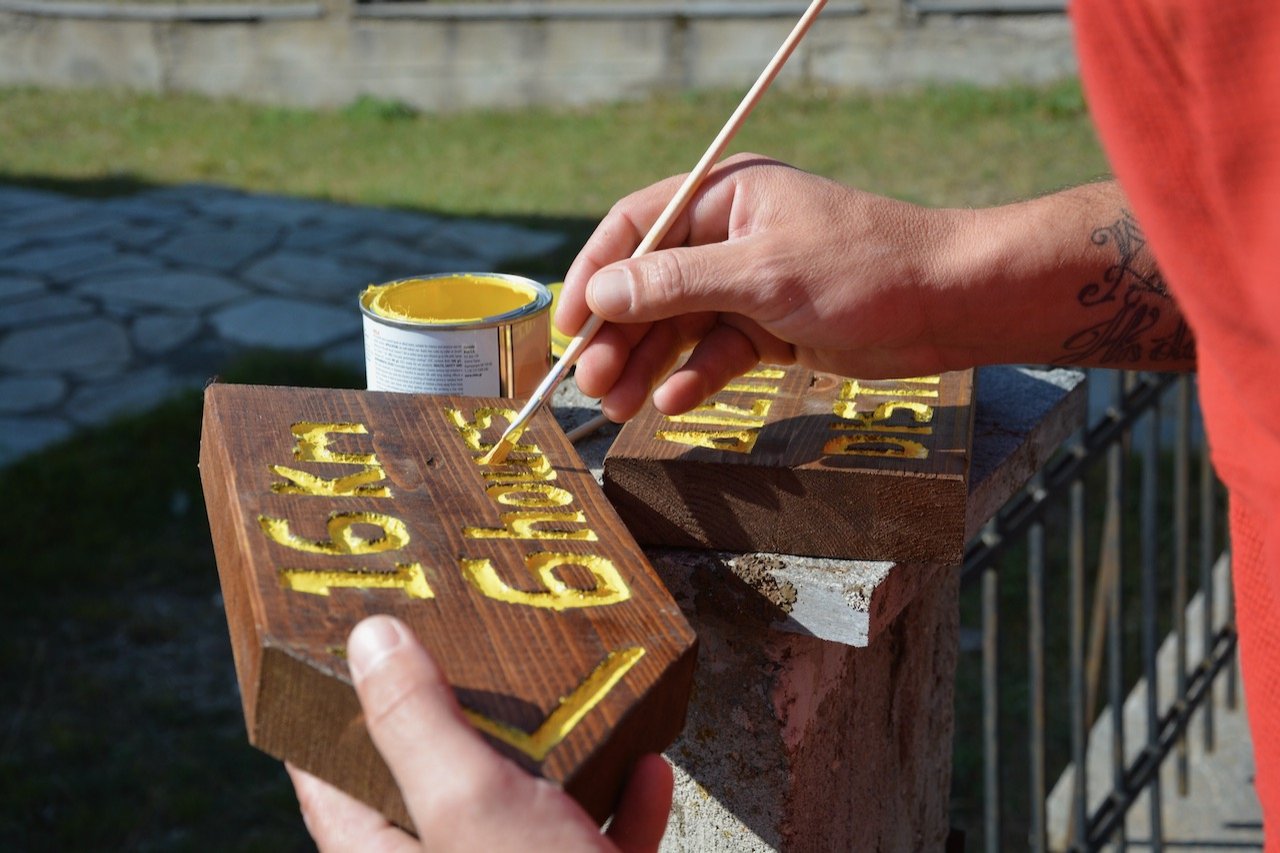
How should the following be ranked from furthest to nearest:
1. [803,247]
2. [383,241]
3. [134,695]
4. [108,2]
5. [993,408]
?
[108,2]
[383,241]
[134,695]
[993,408]
[803,247]

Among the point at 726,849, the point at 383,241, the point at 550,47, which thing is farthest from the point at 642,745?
the point at 550,47

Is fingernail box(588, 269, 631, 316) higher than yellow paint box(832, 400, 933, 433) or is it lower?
higher

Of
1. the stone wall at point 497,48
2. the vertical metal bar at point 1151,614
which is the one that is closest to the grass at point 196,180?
the stone wall at point 497,48

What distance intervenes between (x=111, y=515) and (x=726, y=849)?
10.4 feet

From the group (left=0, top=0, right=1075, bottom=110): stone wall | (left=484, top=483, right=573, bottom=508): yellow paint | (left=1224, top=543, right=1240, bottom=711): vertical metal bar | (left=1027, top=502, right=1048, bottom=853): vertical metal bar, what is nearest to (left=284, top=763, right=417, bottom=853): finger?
(left=484, top=483, right=573, bottom=508): yellow paint

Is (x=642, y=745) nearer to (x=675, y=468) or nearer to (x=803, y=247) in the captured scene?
(x=675, y=468)

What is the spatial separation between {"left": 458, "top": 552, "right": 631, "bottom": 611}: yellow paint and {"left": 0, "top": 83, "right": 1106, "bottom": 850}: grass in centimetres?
171

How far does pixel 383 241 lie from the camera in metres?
6.66

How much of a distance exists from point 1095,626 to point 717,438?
2.01 meters

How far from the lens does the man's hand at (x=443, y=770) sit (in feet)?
2.63

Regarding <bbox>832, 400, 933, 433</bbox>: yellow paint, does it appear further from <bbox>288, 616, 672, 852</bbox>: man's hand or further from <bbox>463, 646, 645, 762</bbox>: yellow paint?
<bbox>288, 616, 672, 852</bbox>: man's hand

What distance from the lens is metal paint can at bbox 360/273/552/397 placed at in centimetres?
142

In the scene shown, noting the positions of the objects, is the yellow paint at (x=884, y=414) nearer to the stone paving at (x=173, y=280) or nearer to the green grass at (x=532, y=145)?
the stone paving at (x=173, y=280)

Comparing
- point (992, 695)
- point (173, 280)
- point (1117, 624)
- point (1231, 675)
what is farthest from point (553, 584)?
Result: point (173, 280)
